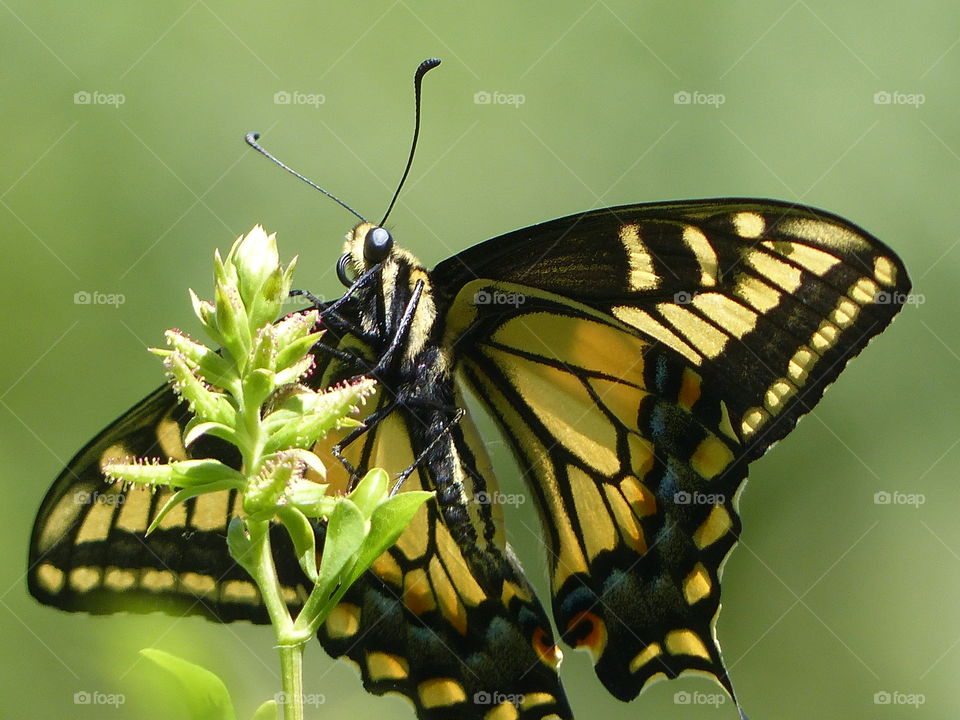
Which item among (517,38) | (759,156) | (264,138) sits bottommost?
(759,156)

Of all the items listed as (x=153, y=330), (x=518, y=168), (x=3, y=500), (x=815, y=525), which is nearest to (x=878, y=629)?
(x=815, y=525)

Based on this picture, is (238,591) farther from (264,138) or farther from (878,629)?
(878,629)

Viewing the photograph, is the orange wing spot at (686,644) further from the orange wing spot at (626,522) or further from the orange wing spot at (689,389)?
the orange wing spot at (689,389)

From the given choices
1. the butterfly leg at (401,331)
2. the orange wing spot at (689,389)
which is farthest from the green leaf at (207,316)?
the orange wing spot at (689,389)

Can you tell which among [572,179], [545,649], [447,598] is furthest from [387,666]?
[572,179]

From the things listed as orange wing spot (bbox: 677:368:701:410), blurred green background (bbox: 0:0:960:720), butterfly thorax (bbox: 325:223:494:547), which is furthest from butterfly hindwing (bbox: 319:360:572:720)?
blurred green background (bbox: 0:0:960:720)

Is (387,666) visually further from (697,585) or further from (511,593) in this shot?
(697,585)
